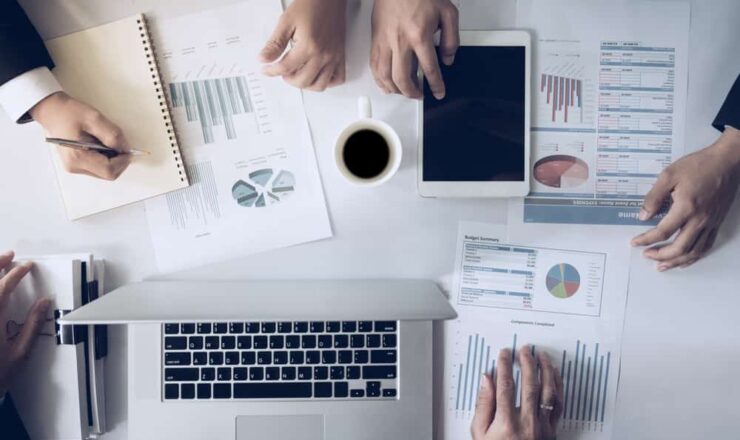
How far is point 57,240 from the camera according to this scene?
2.80 ft

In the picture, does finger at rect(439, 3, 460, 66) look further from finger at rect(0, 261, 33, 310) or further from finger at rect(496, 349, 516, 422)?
finger at rect(0, 261, 33, 310)

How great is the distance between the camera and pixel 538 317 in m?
0.87

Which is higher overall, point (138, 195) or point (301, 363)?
point (138, 195)

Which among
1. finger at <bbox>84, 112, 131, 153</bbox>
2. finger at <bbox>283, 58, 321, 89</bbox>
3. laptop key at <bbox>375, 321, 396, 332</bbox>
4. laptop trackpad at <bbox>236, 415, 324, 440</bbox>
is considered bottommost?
laptop trackpad at <bbox>236, 415, 324, 440</bbox>

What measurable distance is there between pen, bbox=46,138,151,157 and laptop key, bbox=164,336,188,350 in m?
0.30

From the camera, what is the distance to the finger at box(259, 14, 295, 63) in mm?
754

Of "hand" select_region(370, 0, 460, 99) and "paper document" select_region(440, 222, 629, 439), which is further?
"paper document" select_region(440, 222, 629, 439)

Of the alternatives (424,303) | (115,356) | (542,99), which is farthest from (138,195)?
(542,99)

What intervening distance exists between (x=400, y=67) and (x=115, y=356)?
669mm

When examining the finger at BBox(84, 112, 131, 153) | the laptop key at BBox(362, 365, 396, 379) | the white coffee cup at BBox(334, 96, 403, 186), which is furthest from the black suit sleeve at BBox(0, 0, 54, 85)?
the laptop key at BBox(362, 365, 396, 379)

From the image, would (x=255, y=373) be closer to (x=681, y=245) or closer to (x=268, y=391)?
(x=268, y=391)

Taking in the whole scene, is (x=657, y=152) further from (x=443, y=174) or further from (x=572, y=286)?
(x=443, y=174)

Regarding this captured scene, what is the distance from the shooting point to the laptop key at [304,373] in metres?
0.79

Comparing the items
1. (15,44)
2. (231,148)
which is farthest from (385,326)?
(15,44)
